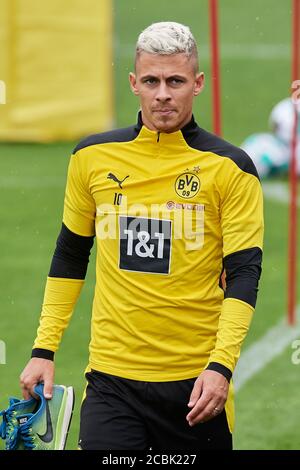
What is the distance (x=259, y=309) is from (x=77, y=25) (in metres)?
6.13

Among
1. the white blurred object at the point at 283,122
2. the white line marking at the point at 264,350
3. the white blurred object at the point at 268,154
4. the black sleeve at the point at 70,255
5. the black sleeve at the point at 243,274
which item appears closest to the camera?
the black sleeve at the point at 243,274

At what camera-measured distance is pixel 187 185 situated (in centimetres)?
454

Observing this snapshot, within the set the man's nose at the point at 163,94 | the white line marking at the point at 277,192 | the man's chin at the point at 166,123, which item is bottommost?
the white line marking at the point at 277,192

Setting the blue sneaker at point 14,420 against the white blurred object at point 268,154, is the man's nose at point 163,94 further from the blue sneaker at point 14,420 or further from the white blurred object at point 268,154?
the white blurred object at point 268,154

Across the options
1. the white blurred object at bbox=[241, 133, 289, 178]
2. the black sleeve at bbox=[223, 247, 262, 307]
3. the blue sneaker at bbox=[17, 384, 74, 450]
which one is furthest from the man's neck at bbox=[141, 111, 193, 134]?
the white blurred object at bbox=[241, 133, 289, 178]

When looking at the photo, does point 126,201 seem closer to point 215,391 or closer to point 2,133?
point 215,391

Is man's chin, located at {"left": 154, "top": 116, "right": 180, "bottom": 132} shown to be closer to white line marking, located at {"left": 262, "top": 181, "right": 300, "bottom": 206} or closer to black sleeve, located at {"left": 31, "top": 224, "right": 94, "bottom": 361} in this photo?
black sleeve, located at {"left": 31, "top": 224, "right": 94, "bottom": 361}

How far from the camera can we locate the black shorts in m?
4.57

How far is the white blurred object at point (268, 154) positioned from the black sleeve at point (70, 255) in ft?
29.9

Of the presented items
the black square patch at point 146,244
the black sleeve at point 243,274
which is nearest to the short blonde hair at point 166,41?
the black square patch at point 146,244

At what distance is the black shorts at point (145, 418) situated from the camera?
457 cm

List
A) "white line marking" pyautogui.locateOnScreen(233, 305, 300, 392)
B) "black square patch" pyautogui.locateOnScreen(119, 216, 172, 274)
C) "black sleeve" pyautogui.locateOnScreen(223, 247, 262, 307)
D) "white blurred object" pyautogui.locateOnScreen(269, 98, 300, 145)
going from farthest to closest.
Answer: "white blurred object" pyautogui.locateOnScreen(269, 98, 300, 145)
"white line marking" pyautogui.locateOnScreen(233, 305, 300, 392)
"black square patch" pyautogui.locateOnScreen(119, 216, 172, 274)
"black sleeve" pyautogui.locateOnScreen(223, 247, 262, 307)
